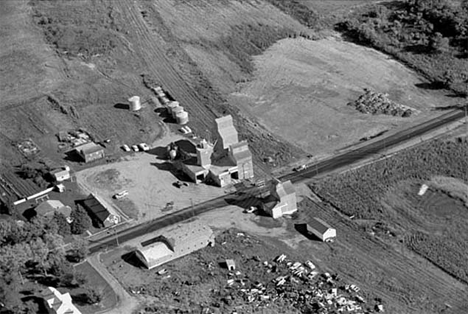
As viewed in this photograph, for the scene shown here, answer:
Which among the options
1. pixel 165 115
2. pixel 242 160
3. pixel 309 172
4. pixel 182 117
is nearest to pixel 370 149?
pixel 309 172

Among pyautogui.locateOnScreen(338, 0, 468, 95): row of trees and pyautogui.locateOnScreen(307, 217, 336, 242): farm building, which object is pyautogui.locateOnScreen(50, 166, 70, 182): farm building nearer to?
pyautogui.locateOnScreen(307, 217, 336, 242): farm building

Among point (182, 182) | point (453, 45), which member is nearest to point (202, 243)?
point (182, 182)

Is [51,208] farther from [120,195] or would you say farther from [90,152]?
[90,152]

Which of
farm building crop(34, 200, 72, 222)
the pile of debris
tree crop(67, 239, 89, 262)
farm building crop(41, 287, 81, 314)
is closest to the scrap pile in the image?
farm building crop(41, 287, 81, 314)

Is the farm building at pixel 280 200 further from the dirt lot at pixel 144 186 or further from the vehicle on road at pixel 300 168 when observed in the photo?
the vehicle on road at pixel 300 168

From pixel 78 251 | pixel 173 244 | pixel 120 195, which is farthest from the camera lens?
pixel 120 195

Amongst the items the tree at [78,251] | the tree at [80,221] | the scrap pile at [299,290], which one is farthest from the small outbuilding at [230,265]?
the tree at [80,221]

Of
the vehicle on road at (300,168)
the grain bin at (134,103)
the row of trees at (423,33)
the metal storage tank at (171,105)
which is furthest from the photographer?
the row of trees at (423,33)
